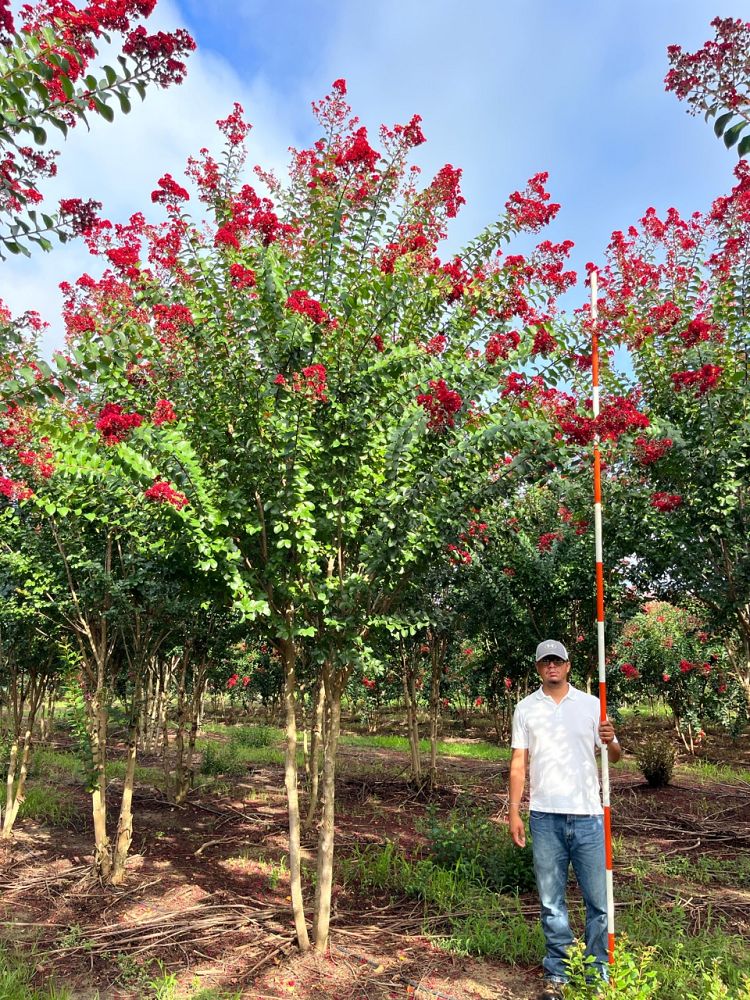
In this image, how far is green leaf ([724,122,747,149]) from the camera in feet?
7.29

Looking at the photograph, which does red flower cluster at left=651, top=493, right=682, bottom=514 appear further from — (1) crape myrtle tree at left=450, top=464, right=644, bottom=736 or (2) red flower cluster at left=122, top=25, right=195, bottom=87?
(2) red flower cluster at left=122, top=25, right=195, bottom=87

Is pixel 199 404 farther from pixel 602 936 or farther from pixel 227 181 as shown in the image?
pixel 602 936

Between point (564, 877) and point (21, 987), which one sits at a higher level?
point (564, 877)

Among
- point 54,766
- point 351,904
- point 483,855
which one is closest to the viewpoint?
point 351,904

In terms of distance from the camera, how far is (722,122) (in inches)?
91.0

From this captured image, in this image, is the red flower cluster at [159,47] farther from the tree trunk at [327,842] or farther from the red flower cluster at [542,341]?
the tree trunk at [327,842]

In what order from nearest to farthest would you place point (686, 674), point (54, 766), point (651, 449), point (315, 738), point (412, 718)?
point (651, 449), point (315, 738), point (412, 718), point (54, 766), point (686, 674)

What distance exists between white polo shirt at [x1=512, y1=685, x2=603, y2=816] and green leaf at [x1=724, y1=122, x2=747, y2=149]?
112 inches

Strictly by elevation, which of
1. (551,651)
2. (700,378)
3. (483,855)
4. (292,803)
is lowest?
(483,855)

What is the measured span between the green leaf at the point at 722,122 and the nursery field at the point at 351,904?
3387 mm

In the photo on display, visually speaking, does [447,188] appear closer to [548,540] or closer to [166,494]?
[166,494]

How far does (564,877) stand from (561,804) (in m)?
0.45

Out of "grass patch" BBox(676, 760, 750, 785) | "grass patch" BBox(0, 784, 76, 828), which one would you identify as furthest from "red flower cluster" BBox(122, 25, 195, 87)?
"grass patch" BBox(676, 760, 750, 785)

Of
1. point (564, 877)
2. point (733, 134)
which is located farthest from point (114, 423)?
point (564, 877)
